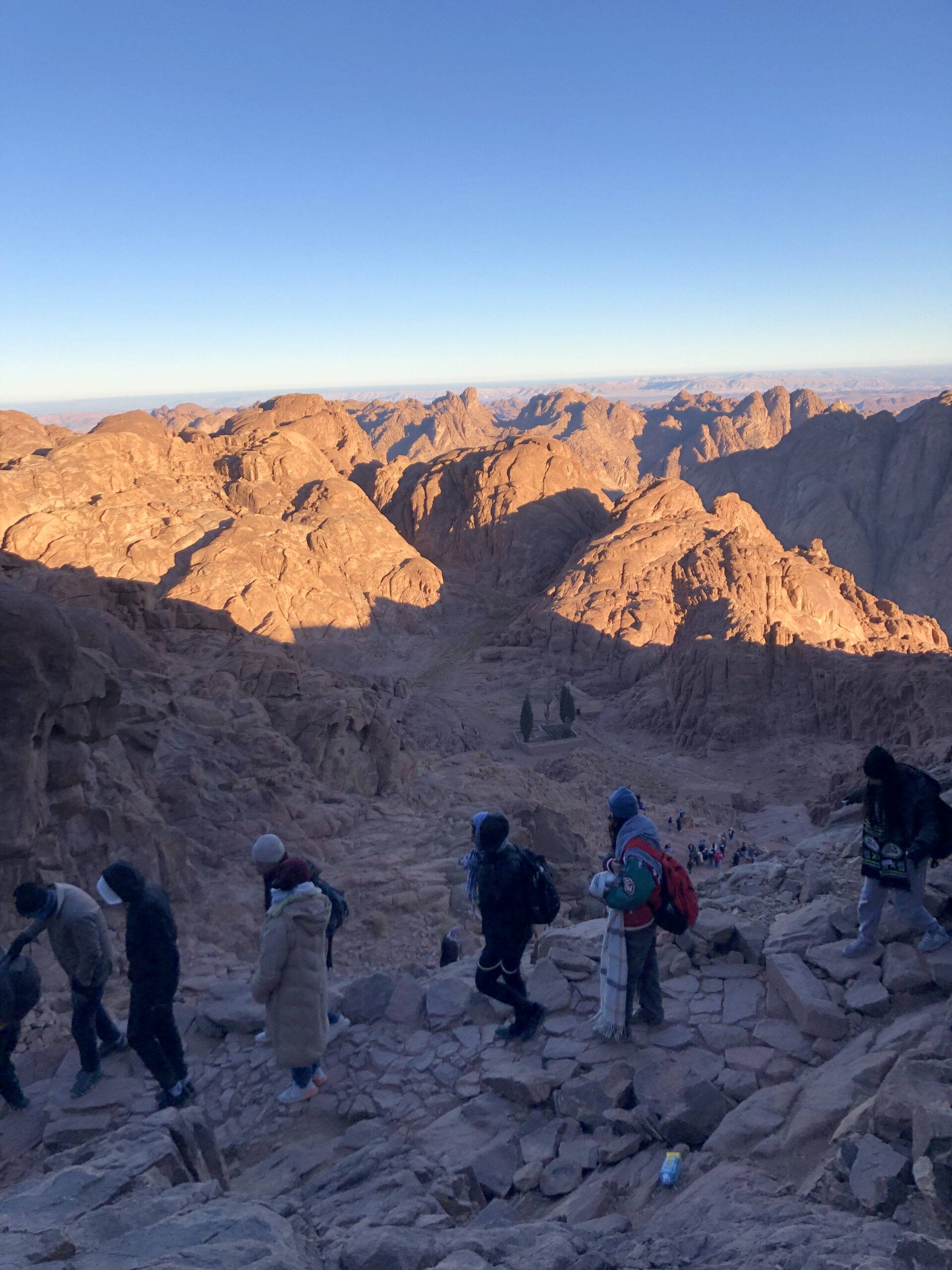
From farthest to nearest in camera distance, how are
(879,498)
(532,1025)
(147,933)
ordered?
(879,498)
(532,1025)
(147,933)

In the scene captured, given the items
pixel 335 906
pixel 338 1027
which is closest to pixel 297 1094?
pixel 338 1027

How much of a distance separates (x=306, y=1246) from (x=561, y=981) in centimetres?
312

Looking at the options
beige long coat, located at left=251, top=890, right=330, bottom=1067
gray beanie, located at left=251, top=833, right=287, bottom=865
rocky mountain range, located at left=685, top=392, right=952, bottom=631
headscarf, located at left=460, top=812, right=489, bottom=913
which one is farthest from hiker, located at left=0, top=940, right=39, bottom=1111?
rocky mountain range, located at left=685, top=392, right=952, bottom=631

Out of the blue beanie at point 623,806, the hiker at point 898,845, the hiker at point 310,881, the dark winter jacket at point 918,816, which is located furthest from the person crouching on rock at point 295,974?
the dark winter jacket at point 918,816

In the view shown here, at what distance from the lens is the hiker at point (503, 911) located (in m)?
5.39

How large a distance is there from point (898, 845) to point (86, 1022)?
20.2ft

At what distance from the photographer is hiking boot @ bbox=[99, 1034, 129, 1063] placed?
605 centimetres

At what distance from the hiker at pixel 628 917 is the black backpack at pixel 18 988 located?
422 cm

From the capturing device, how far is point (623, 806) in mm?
5242

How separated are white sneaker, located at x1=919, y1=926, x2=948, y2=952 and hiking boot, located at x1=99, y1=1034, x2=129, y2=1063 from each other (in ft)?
20.0

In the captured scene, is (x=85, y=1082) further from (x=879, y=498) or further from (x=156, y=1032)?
(x=879, y=498)

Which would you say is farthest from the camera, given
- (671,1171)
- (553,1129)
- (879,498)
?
(879,498)

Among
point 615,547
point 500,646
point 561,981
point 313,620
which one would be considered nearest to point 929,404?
point 615,547

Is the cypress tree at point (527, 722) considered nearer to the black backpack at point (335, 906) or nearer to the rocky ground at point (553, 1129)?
the rocky ground at point (553, 1129)
